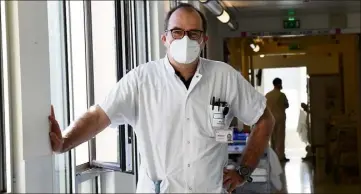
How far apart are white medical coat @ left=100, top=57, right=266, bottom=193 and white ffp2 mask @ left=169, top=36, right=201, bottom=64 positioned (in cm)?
6

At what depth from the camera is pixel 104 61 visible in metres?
4.01

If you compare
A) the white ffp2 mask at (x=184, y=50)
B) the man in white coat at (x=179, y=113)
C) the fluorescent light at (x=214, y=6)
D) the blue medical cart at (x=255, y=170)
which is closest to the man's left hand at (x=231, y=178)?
the man in white coat at (x=179, y=113)

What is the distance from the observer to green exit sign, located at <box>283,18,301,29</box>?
32.9 feet

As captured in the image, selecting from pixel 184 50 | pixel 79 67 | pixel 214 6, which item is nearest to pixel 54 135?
pixel 184 50

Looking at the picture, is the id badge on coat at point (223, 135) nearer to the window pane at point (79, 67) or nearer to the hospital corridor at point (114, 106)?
the hospital corridor at point (114, 106)

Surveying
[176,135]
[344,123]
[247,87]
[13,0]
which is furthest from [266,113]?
[344,123]

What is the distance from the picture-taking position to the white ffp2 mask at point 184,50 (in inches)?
102

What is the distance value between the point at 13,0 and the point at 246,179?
1357 mm

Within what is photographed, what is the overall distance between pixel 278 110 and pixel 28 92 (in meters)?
10.1

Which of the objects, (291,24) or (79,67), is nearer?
(79,67)

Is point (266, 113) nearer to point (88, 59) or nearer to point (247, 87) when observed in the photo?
point (247, 87)

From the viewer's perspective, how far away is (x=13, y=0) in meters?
2.17

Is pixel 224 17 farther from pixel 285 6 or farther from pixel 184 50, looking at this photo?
pixel 184 50

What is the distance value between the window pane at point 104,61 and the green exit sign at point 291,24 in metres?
6.47
